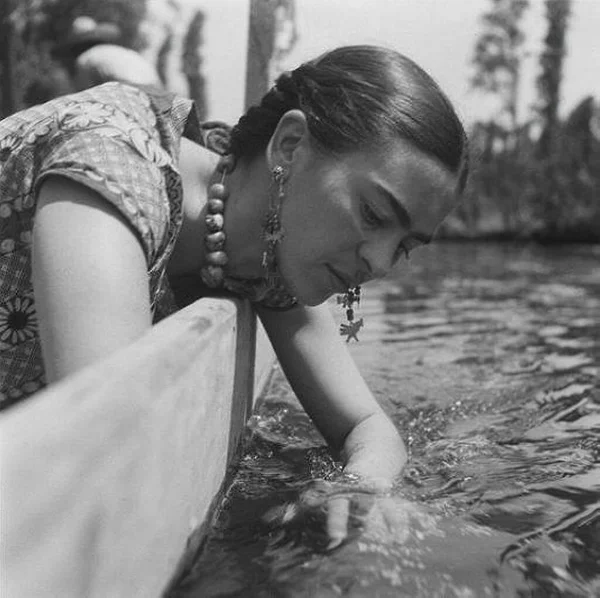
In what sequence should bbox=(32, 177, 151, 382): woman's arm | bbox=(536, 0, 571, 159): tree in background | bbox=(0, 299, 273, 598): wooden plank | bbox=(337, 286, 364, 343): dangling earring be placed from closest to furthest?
1. bbox=(0, 299, 273, 598): wooden plank
2. bbox=(32, 177, 151, 382): woman's arm
3. bbox=(337, 286, 364, 343): dangling earring
4. bbox=(536, 0, 571, 159): tree in background

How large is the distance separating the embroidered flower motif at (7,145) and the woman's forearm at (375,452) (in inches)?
35.4

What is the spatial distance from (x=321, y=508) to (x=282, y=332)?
33.9 inches

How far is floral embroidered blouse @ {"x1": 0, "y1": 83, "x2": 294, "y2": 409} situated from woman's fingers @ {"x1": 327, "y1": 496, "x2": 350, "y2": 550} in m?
0.50

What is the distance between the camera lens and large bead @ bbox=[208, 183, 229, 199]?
1.99 meters

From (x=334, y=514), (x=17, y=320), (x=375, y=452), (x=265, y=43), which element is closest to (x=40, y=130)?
(x=17, y=320)

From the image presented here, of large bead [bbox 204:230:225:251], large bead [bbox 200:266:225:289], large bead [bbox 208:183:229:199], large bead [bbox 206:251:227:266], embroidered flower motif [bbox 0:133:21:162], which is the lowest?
large bead [bbox 200:266:225:289]

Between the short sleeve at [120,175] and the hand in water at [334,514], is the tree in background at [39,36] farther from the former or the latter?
the hand in water at [334,514]

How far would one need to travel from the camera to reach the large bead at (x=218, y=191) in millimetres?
1992

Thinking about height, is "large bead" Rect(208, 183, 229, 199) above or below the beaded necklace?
above

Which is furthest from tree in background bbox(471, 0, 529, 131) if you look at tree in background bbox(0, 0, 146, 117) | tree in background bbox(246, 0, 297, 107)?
tree in background bbox(246, 0, 297, 107)

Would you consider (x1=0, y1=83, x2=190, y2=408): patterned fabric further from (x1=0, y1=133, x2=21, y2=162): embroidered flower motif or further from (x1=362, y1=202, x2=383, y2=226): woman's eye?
(x1=362, y1=202, x2=383, y2=226): woman's eye

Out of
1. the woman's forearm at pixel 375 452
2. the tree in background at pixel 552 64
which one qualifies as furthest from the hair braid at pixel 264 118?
the tree in background at pixel 552 64

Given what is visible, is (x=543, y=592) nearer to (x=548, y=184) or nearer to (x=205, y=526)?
(x=205, y=526)

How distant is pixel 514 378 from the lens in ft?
12.5
